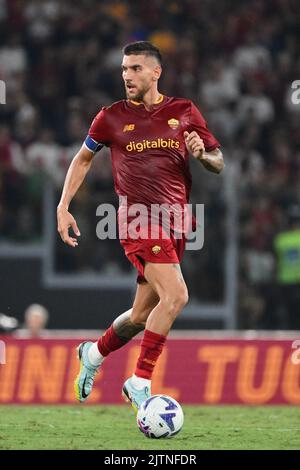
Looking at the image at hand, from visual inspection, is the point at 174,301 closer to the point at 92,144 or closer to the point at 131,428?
the point at 131,428

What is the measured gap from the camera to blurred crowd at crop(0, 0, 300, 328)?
13.6m

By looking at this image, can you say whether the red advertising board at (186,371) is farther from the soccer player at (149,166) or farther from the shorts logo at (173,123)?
the shorts logo at (173,123)

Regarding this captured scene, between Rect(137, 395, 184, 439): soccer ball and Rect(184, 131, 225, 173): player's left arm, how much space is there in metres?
1.54

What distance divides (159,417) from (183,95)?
8.82m

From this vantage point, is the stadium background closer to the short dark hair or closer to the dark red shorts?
the dark red shorts

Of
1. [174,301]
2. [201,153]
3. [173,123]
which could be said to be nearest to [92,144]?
[173,123]

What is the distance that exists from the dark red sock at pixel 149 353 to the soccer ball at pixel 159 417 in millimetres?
254

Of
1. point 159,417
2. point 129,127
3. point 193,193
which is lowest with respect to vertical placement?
point 159,417

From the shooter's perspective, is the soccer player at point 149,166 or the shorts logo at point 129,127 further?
the shorts logo at point 129,127

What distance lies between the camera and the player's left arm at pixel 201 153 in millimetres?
7781

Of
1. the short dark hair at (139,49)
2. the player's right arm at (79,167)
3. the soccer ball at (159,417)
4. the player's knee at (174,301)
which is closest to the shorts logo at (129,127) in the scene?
the player's right arm at (79,167)

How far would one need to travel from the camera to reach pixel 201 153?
783 centimetres
